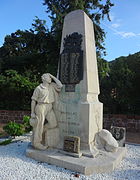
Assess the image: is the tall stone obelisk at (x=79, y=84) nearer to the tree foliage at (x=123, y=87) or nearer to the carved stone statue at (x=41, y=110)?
Answer: the carved stone statue at (x=41, y=110)

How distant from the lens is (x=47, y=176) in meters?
3.33

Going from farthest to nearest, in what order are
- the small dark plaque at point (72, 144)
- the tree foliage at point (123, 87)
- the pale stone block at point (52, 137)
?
1. the tree foliage at point (123, 87)
2. the pale stone block at point (52, 137)
3. the small dark plaque at point (72, 144)

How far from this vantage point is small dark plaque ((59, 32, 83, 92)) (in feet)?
15.1

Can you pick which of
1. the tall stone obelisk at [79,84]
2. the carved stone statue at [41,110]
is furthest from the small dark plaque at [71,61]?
the carved stone statue at [41,110]

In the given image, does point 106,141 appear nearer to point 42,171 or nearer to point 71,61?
point 42,171

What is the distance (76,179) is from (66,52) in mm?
3228

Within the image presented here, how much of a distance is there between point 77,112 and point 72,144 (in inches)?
32.1

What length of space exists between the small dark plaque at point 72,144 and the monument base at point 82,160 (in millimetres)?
170

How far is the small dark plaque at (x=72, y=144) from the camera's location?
4051mm

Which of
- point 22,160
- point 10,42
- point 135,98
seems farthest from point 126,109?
point 10,42

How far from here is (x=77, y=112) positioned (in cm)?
444

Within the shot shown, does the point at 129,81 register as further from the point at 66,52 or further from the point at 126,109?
the point at 66,52

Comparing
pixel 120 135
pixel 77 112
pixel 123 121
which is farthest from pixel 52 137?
pixel 123 121

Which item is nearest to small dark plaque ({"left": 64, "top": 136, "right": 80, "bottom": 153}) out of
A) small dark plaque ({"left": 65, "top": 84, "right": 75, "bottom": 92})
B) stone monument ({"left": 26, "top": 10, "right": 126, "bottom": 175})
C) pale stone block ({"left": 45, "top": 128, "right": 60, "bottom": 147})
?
stone monument ({"left": 26, "top": 10, "right": 126, "bottom": 175})
